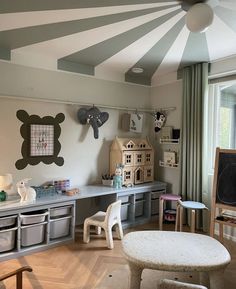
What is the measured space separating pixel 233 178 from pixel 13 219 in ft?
7.76

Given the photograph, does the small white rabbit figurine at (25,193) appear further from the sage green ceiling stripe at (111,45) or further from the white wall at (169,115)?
the white wall at (169,115)

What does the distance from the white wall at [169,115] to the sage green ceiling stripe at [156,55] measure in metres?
0.34

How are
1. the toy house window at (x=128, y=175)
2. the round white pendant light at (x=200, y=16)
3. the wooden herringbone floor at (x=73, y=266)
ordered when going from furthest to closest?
the toy house window at (x=128, y=175), the wooden herringbone floor at (x=73, y=266), the round white pendant light at (x=200, y=16)

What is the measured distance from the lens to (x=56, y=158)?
3453 millimetres

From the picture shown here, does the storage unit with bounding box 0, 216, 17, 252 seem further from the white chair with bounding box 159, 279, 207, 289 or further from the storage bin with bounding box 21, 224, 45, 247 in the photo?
the white chair with bounding box 159, 279, 207, 289

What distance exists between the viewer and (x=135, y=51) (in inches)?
120

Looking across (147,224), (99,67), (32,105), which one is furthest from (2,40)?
(147,224)

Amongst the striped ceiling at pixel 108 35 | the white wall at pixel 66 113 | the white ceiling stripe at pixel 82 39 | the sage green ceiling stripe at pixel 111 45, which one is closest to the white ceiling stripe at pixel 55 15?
the striped ceiling at pixel 108 35

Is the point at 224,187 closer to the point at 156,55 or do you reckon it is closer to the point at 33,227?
the point at 156,55

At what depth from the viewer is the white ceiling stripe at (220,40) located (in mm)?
2320

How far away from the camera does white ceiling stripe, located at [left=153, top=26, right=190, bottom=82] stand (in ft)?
8.48

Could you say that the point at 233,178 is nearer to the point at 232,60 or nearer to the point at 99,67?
the point at 232,60

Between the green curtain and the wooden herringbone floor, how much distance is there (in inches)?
32.8

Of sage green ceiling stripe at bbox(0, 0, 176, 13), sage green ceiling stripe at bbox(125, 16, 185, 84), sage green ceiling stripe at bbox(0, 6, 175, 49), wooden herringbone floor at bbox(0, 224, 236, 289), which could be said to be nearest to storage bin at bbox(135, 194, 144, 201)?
wooden herringbone floor at bbox(0, 224, 236, 289)
